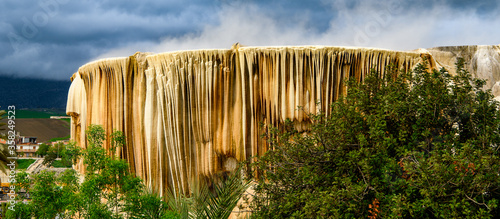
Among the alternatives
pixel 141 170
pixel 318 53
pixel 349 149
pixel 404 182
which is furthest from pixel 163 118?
pixel 404 182

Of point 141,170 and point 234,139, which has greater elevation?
point 234,139

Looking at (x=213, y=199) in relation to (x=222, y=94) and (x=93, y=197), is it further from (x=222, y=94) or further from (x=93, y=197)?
(x=222, y=94)

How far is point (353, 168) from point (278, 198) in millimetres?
1027

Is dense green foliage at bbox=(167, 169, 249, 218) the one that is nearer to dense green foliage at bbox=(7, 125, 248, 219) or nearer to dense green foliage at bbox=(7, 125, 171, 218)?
dense green foliage at bbox=(7, 125, 248, 219)

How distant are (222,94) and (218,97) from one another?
89mm

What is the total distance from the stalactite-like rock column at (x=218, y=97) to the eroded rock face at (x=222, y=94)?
2 centimetres

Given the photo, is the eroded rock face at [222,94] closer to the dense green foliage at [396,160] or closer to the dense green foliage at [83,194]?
the dense green foliage at [83,194]

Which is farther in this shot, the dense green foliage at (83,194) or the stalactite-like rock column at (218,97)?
the stalactite-like rock column at (218,97)

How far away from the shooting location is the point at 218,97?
8.77 meters

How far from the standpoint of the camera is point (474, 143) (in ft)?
16.7

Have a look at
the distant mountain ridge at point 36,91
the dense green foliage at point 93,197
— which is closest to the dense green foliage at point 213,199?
the dense green foliage at point 93,197

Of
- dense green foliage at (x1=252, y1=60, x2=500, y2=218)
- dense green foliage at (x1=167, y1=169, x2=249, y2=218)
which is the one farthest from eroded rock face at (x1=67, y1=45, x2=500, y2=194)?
dense green foliage at (x1=252, y1=60, x2=500, y2=218)

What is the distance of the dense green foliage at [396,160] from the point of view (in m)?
4.50

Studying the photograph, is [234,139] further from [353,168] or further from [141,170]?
[353,168]
